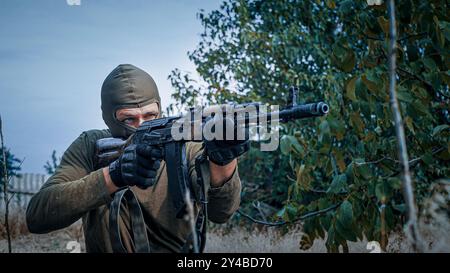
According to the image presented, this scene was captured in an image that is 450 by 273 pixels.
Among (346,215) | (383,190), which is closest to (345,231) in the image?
(346,215)

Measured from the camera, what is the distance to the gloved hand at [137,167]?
2207 millimetres

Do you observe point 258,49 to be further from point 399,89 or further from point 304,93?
point 399,89

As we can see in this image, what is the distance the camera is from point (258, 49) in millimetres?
6559

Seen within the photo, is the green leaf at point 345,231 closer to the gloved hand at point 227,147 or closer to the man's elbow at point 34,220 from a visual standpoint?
the gloved hand at point 227,147

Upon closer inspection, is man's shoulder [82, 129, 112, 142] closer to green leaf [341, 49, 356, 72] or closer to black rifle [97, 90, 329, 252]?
black rifle [97, 90, 329, 252]

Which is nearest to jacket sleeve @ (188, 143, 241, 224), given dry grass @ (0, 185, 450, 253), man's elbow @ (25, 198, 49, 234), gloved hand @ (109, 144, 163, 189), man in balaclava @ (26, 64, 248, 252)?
man in balaclava @ (26, 64, 248, 252)

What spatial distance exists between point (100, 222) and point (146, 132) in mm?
545

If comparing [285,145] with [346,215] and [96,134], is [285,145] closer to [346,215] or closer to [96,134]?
[346,215]

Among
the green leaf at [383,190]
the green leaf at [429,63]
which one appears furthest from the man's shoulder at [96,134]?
the green leaf at [429,63]

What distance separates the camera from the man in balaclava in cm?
228

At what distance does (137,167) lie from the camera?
2.23 meters

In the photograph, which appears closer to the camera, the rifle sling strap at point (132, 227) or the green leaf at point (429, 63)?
the rifle sling strap at point (132, 227)

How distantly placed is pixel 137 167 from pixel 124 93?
1.60ft
